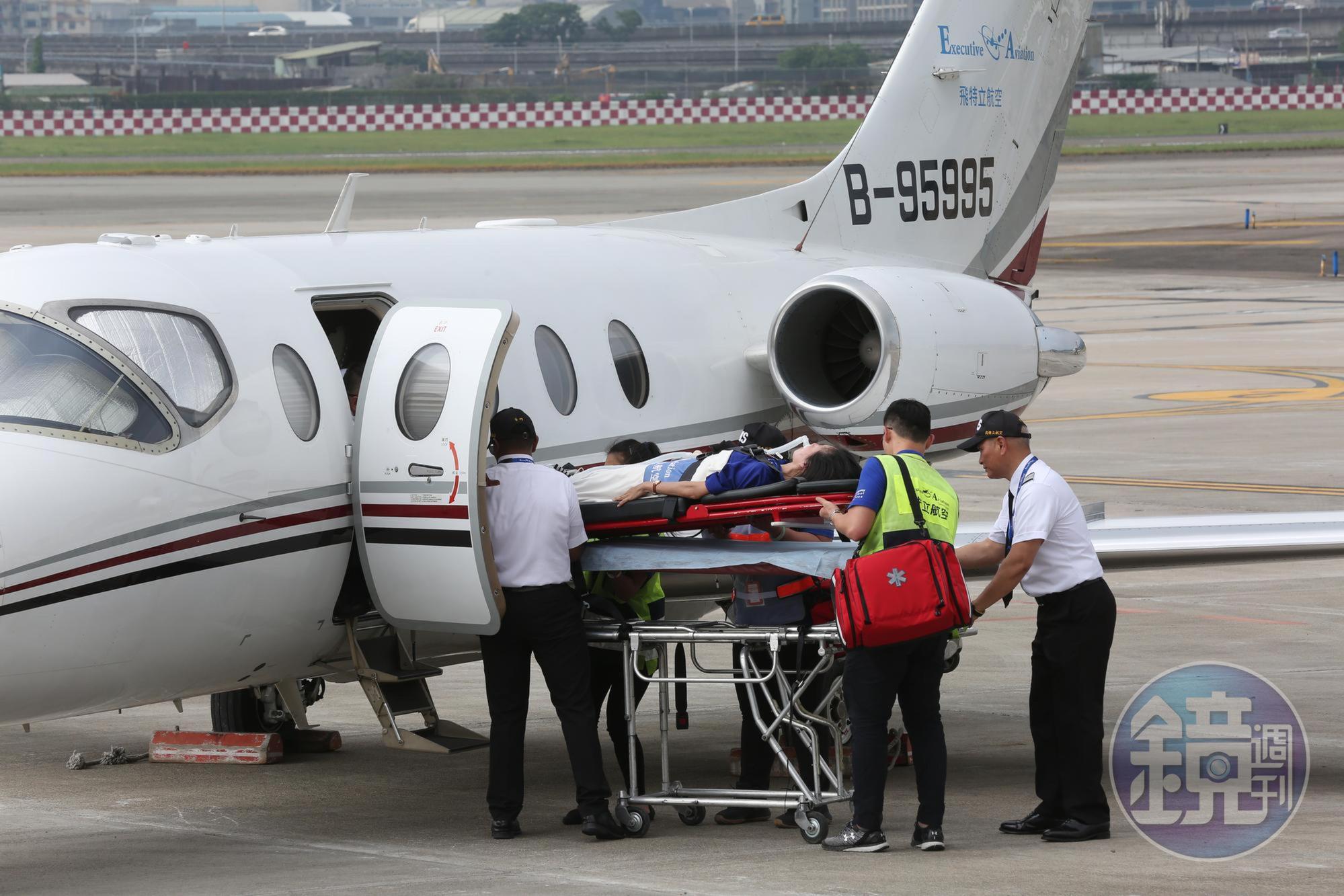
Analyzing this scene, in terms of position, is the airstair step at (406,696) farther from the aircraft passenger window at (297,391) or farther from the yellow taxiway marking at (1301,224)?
the yellow taxiway marking at (1301,224)

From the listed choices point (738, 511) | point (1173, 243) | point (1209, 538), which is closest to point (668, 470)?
point (738, 511)

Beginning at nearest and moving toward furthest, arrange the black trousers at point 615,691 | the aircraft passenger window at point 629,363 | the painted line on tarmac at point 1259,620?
the black trousers at point 615,691, the aircraft passenger window at point 629,363, the painted line on tarmac at point 1259,620

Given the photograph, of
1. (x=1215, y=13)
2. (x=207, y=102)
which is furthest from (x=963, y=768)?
(x=1215, y=13)

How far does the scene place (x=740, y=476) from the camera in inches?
388

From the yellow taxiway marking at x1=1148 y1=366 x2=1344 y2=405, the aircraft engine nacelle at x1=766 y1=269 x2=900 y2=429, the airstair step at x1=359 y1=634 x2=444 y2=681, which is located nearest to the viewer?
the airstair step at x1=359 y1=634 x2=444 y2=681

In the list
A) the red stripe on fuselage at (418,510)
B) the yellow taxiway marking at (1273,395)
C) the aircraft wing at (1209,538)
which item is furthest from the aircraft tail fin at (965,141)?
the yellow taxiway marking at (1273,395)

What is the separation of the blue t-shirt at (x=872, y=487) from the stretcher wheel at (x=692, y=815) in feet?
6.42

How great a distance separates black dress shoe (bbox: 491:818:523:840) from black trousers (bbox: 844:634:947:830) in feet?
5.80

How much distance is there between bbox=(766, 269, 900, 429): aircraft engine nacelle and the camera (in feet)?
41.3

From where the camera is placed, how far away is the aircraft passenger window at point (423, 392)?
31.9ft

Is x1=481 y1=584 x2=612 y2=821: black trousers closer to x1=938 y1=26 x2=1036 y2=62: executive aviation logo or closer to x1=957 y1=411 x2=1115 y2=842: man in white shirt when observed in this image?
x1=957 y1=411 x2=1115 y2=842: man in white shirt

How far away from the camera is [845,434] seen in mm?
12727

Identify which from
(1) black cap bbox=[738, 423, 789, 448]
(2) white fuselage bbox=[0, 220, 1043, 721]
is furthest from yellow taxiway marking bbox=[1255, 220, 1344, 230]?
(1) black cap bbox=[738, 423, 789, 448]

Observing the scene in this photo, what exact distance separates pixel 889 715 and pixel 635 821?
1.46m
